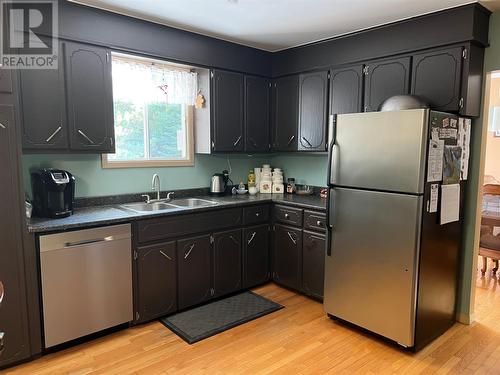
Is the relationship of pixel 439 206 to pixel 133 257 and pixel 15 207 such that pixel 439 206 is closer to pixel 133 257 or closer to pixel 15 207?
pixel 133 257

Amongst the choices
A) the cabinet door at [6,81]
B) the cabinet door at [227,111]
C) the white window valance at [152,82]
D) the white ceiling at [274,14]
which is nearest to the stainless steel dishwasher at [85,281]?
the cabinet door at [6,81]

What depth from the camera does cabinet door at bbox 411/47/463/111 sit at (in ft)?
8.72

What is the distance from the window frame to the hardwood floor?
1392 millimetres

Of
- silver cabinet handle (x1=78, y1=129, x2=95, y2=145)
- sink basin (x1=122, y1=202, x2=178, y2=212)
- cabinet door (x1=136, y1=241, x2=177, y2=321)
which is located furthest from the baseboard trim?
silver cabinet handle (x1=78, y1=129, x2=95, y2=145)

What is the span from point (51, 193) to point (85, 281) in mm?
667

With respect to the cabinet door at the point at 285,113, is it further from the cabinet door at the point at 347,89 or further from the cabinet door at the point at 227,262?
the cabinet door at the point at 227,262

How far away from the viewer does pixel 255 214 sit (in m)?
3.51

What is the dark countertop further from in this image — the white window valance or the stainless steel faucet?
the white window valance

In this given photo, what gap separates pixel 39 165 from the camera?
2.77m

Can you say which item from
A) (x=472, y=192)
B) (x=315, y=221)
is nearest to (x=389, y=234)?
(x=315, y=221)

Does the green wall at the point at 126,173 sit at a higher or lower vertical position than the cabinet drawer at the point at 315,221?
higher

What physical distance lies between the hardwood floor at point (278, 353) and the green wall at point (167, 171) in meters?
1.22

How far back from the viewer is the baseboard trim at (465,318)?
2928 millimetres

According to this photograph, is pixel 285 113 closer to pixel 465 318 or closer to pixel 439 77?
pixel 439 77
